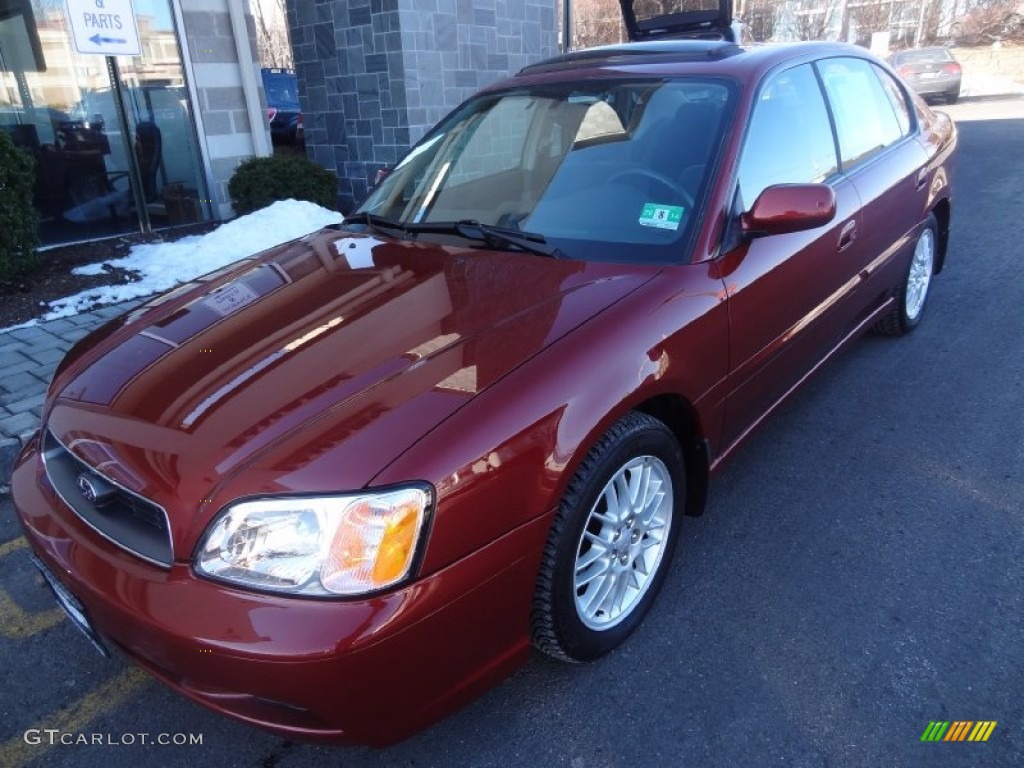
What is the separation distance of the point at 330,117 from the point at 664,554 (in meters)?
8.11

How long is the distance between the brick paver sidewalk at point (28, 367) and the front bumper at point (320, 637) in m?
2.02

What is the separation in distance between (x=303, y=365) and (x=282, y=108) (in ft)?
60.0

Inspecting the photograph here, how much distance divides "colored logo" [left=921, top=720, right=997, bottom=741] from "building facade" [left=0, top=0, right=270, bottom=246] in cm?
720

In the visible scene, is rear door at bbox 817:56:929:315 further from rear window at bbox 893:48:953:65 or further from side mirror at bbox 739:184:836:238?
rear window at bbox 893:48:953:65

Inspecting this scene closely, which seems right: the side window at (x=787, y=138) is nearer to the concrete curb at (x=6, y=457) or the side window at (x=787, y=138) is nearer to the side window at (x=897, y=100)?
the side window at (x=897, y=100)

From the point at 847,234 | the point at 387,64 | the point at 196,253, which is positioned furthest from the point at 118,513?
the point at 387,64

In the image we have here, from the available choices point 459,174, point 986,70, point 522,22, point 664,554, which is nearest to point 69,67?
point 522,22

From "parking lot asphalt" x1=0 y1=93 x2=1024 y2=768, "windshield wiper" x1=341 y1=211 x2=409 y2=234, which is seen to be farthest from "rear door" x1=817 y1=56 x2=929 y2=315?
"windshield wiper" x1=341 y1=211 x2=409 y2=234

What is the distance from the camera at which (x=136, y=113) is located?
24.7ft

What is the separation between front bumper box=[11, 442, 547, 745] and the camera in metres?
1.58

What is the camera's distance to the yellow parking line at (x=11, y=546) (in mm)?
2980

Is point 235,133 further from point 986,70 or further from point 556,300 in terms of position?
point 986,70

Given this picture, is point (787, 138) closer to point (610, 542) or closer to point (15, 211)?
point (610, 542)

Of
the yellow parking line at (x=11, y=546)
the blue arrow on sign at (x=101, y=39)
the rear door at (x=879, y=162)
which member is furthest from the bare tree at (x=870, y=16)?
the yellow parking line at (x=11, y=546)
